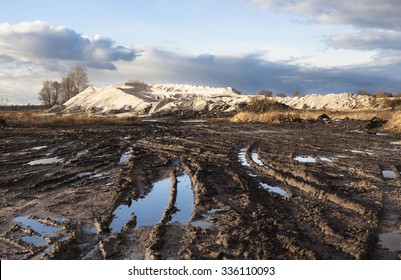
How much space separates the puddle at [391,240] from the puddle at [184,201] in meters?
3.17

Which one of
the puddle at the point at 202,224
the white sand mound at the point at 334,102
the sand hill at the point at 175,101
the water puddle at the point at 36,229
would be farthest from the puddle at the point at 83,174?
the white sand mound at the point at 334,102

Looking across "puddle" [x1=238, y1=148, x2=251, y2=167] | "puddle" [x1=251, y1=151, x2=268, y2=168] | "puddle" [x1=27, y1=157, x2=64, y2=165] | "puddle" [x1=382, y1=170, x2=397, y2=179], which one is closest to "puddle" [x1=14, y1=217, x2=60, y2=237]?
"puddle" [x1=27, y1=157, x2=64, y2=165]

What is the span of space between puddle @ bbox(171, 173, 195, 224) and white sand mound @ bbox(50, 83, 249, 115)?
4569cm

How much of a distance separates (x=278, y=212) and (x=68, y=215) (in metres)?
3.91

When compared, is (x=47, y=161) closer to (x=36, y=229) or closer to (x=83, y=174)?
(x=83, y=174)

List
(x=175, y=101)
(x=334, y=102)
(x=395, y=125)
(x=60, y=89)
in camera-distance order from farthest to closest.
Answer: (x=60, y=89) → (x=334, y=102) → (x=175, y=101) → (x=395, y=125)

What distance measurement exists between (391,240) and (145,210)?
4.42 m

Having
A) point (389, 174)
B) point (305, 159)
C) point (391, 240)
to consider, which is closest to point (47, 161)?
point (305, 159)

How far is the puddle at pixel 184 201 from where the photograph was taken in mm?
7742

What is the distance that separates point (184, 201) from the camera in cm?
902

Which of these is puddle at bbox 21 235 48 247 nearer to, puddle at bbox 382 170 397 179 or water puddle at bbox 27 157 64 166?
water puddle at bbox 27 157 64 166

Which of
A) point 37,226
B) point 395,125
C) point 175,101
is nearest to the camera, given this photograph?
point 37,226

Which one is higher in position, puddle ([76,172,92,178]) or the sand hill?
the sand hill

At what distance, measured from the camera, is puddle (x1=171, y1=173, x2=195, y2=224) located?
774cm
